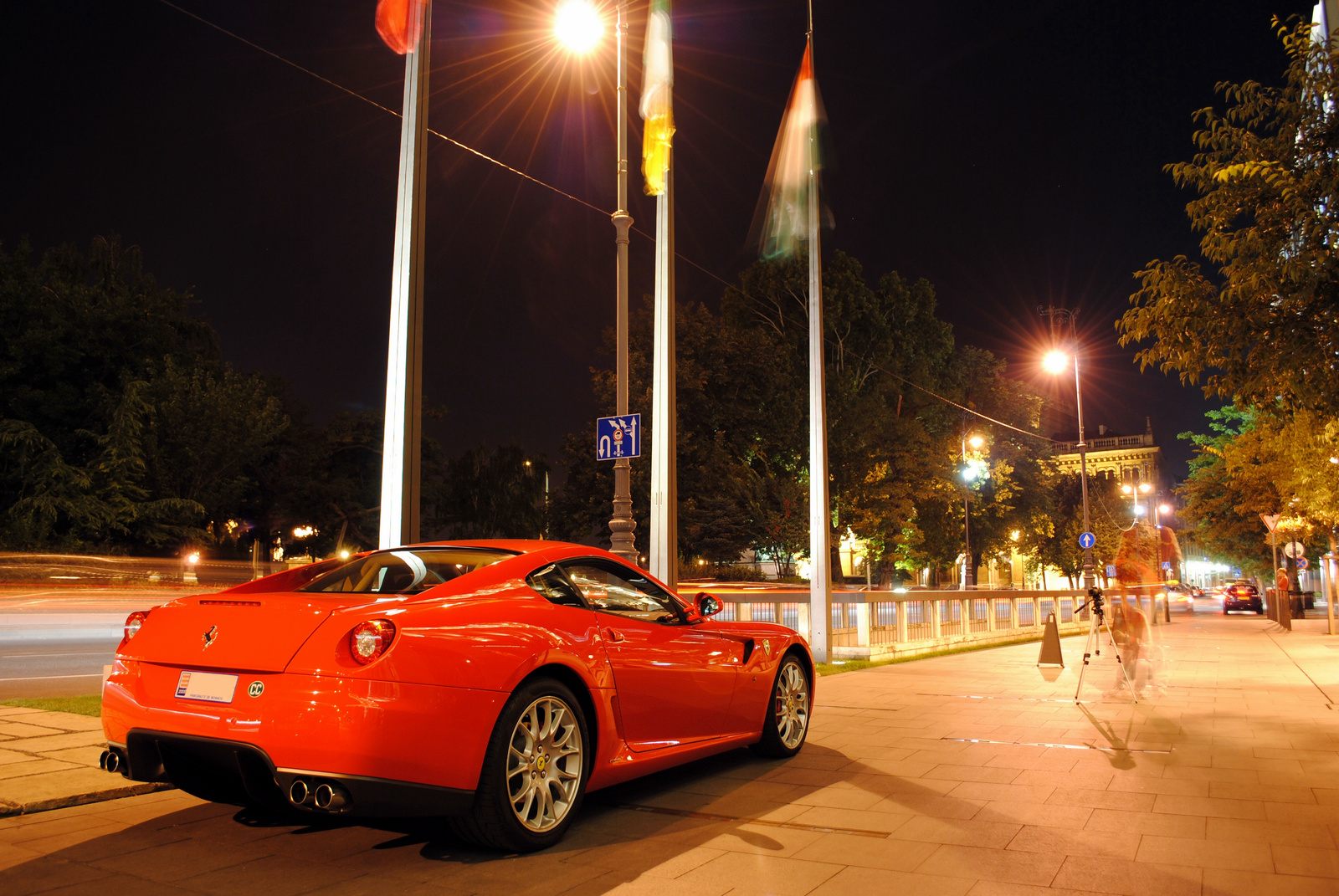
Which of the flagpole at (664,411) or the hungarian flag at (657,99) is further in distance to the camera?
the hungarian flag at (657,99)

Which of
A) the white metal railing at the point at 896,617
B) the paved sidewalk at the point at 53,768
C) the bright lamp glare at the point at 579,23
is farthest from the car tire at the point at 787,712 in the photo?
the bright lamp glare at the point at 579,23

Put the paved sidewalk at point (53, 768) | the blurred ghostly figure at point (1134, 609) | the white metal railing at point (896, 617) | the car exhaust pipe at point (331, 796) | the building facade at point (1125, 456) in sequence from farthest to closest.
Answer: the building facade at point (1125, 456) → the white metal railing at point (896, 617) → the blurred ghostly figure at point (1134, 609) → the paved sidewalk at point (53, 768) → the car exhaust pipe at point (331, 796)

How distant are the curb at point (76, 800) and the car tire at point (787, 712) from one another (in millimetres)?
3726

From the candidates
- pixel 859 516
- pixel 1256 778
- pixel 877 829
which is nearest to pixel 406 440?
pixel 877 829

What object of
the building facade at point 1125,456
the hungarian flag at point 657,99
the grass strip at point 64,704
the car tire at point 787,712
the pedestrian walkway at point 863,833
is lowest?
the pedestrian walkway at point 863,833

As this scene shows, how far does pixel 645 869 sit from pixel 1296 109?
30.2 ft

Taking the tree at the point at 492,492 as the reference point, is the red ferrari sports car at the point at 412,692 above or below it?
below

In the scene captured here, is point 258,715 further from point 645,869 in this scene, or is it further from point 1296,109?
point 1296,109

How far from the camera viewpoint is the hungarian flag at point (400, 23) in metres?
8.65

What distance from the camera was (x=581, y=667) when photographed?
15.4 ft

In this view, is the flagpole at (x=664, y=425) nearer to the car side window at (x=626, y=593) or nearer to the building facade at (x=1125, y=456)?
the car side window at (x=626, y=593)

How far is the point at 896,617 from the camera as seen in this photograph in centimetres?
1808

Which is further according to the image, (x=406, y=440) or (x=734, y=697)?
(x=406, y=440)

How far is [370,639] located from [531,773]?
107 centimetres
